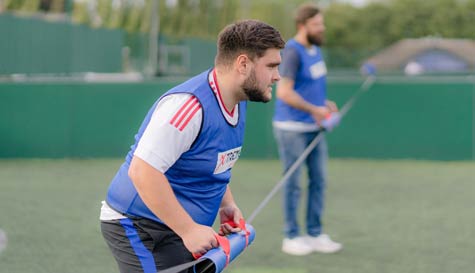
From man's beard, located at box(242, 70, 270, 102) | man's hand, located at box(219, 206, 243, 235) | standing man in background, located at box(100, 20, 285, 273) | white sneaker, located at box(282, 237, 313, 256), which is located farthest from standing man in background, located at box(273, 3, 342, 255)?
man's beard, located at box(242, 70, 270, 102)

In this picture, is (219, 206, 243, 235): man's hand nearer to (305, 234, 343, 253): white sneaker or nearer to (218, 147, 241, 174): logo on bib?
(218, 147, 241, 174): logo on bib

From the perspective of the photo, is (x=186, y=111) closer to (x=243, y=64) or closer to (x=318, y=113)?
(x=243, y=64)

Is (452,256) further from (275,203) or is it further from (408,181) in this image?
(408,181)

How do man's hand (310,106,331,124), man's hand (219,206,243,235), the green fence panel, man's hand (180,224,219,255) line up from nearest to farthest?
man's hand (180,224,219,255) → man's hand (219,206,243,235) → man's hand (310,106,331,124) → the green fence panel

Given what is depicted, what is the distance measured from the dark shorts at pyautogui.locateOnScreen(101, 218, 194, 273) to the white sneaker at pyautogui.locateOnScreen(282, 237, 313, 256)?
294 cm

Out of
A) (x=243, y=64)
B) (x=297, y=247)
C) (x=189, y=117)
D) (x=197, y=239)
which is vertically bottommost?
(x=297, y=247)

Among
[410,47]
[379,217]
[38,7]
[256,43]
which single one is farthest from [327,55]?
[256,43]

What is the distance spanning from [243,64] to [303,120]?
315cm

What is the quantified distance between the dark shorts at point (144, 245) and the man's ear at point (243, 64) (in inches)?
27.9

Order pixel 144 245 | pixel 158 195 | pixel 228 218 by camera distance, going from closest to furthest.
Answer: pixel 158 195 → pixel 144 245 → pixel 228 218

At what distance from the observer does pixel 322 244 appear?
6137 mm

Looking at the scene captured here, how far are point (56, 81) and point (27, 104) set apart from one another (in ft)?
1.76

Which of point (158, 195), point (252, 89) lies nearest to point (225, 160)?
point (252, 89)

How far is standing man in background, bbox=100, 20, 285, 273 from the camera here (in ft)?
9.25
